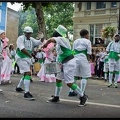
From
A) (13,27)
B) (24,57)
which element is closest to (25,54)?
(24,57)

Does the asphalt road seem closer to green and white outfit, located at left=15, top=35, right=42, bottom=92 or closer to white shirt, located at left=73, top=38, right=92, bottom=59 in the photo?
green and white outfit, located at left=15, top=35, right=42, bottom=92

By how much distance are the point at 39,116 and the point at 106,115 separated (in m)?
1.33

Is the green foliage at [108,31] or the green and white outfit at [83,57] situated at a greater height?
the green foliage at [108,31]

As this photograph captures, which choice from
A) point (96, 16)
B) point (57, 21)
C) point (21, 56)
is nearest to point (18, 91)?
point (21, 56)

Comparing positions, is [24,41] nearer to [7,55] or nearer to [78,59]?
[78,59]

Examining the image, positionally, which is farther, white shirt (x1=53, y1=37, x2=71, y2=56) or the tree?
the tree

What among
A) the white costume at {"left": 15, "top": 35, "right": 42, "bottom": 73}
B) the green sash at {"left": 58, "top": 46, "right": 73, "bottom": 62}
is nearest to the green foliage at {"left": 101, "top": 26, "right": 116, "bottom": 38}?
the white costume at {"left": 15, "top": 35, "right": 42, "bottom": 73}

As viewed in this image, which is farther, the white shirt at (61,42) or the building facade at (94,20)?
the building facade at (94,20)

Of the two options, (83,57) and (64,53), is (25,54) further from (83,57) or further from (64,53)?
(83,57)

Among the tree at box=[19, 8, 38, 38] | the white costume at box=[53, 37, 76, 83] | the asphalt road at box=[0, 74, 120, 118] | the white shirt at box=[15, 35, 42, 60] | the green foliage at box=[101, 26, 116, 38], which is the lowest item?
the asphalt road at box=[0, 74, 120, 118]

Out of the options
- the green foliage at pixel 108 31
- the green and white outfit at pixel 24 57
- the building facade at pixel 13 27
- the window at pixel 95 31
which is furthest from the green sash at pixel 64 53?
the window at pixel 95 31

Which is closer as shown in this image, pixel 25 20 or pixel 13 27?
pixel 25 20

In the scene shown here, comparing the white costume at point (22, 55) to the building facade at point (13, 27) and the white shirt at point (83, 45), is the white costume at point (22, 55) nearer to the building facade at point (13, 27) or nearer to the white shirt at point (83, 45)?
the white shirt at point (83, 45)

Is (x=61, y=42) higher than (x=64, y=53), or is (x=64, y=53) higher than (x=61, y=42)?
(x=61, y=42)
